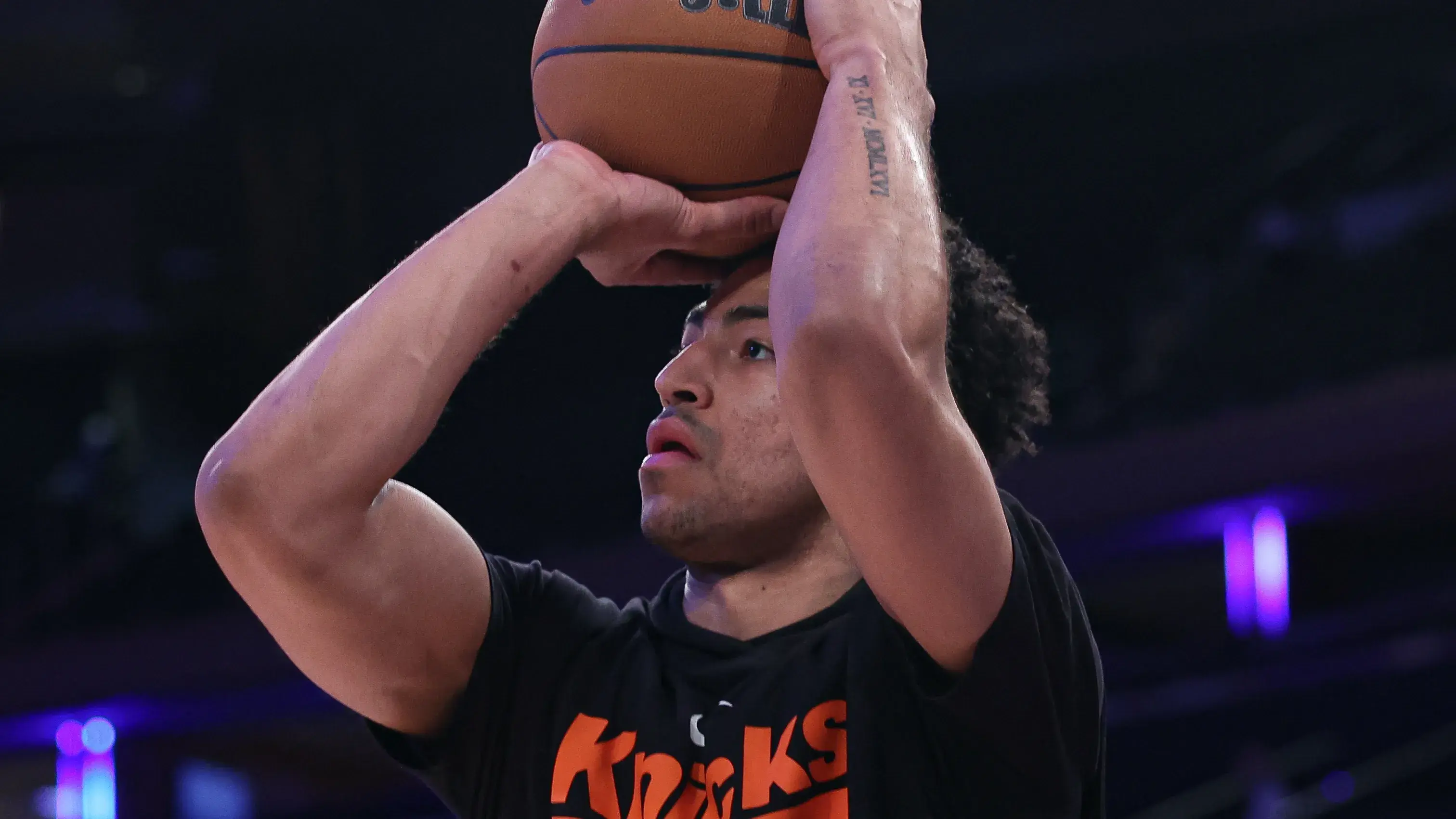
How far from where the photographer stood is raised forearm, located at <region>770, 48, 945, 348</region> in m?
1.20

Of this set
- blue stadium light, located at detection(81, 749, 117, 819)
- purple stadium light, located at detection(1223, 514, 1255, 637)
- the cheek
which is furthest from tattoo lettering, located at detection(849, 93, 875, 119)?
blue stadium light, located at detection(81, 749, 117, 819)

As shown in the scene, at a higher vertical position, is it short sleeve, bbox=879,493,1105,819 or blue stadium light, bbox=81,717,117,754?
short sleeve, bbox=879,493,1105,819

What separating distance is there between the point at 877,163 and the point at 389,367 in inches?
19.5

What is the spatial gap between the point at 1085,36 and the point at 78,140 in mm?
3506

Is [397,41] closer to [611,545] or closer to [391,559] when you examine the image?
[611,545]

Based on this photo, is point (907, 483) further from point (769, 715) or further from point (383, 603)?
point (383, 603)

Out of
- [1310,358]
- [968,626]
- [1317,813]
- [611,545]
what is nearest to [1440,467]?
[1310,358]

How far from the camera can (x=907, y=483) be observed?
1.20 metres

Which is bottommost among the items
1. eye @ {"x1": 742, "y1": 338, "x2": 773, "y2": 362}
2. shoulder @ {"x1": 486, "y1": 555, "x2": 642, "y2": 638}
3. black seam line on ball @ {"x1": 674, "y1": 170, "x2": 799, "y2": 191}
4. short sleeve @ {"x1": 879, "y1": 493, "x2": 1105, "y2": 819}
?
shoulder @ {"x1": 486, "y1": 555, "x2": 642, "y2": 638}

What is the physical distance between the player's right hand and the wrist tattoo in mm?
214

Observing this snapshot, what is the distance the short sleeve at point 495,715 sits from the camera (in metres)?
1.55

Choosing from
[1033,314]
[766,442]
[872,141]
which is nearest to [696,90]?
[872,141]

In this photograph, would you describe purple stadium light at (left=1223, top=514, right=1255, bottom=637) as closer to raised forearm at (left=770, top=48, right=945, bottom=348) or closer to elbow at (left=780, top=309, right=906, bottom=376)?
raised forearm at (left=770, top=48, right=945, bottom=348)

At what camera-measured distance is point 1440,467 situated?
15.4 feet
